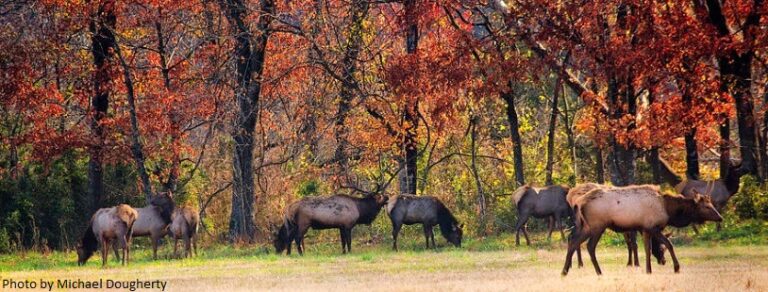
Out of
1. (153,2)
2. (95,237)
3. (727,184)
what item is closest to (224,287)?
(95,237)

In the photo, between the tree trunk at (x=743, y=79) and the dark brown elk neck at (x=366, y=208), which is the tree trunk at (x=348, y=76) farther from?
the tree trunk at (x=743, y=79)

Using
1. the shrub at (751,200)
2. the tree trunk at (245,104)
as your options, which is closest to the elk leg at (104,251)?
the tree trunk at (245,104)

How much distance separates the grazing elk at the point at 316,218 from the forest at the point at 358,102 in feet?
7.50

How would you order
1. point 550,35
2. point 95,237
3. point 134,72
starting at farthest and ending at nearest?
1. point 134,72
2. point 550,35
3. point 95,237

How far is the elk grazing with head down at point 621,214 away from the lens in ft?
63.6

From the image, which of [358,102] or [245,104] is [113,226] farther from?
[358,102]

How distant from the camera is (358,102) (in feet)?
124

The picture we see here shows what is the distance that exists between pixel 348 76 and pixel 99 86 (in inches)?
280

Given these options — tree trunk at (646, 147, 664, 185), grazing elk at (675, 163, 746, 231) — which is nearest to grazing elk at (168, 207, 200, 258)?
tree trunk at (646, 147, 664, 185)

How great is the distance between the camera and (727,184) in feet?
101

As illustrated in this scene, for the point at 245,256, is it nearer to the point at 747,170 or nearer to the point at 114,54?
the point at 114,54

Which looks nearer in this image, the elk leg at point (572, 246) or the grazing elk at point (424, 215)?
the elk leg at point (572, 246)

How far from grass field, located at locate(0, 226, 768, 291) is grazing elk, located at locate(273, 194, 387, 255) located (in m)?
0.49

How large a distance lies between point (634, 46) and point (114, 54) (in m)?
15.0
